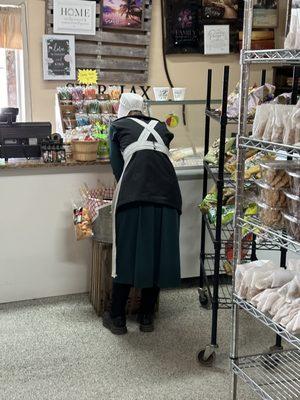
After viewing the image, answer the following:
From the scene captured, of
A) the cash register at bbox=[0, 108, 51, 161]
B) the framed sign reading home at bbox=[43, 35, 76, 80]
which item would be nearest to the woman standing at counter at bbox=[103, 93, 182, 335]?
the cash register at bbox=[0, 108, 51, 161]

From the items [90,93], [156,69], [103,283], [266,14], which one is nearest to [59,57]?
[156,69]

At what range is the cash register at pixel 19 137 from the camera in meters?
3.33

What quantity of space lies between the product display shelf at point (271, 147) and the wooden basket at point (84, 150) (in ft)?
4.74

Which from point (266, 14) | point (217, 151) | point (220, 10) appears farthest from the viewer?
point (266, 14)

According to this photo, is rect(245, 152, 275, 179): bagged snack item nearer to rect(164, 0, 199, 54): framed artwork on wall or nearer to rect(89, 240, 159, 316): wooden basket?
rect(89, 240, 159, 316): wooden basket

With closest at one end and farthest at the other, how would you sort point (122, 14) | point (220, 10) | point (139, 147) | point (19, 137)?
point (139, 147), point (19, 137), point (122, 14), point (220, 10)


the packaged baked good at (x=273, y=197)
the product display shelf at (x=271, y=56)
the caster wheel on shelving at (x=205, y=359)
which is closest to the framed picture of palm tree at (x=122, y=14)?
the product display shelf at (x=271, y=56)

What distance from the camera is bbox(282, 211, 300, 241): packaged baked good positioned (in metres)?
1.89

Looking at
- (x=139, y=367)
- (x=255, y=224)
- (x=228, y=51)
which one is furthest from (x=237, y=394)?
(x=228, y=51)

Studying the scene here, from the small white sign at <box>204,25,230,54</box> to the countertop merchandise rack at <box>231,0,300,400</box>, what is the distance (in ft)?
10.9

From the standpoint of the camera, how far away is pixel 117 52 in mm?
5309

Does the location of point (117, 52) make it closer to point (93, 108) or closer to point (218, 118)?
point (93, 108)

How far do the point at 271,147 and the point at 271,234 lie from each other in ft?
1.06

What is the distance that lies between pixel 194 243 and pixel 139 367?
1.15 meters
